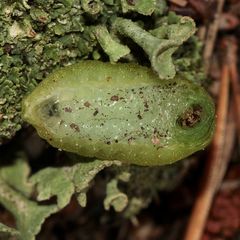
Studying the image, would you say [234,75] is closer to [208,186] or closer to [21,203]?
[208,186]

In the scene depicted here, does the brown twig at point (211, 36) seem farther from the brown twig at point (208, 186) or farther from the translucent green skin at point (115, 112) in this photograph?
the translucent green skin at point (115, 112)

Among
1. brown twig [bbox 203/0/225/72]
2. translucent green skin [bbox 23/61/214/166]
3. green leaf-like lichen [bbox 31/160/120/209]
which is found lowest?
brown twig [bbox 203/0/225/72]

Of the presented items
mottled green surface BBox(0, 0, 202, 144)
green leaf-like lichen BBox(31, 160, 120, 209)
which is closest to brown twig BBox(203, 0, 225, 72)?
mottled green surface BBox(0, 0, 202, 144)

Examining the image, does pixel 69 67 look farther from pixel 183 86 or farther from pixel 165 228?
pixel 165 228

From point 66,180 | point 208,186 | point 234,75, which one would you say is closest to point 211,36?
point 234,75

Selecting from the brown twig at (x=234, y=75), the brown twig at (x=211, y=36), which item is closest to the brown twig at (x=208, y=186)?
the brown twig at (x=234, y=75)

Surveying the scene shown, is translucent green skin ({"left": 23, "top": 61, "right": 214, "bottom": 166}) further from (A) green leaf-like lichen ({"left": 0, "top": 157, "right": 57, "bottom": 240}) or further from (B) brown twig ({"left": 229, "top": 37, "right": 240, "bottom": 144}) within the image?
(B) brown twig ({"left": 229, "top": 37, "right": 240, "bottom": 144})

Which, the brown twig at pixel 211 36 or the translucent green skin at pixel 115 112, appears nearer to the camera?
the translucent green skin at pixel 115 112

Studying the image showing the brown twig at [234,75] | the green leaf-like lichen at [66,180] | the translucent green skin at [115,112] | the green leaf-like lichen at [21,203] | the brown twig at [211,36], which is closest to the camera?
the translucent green skin at [115,112]
